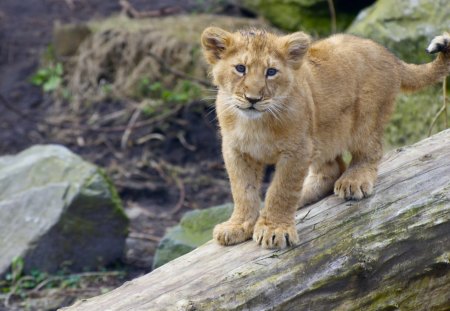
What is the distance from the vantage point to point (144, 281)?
5.57 metres

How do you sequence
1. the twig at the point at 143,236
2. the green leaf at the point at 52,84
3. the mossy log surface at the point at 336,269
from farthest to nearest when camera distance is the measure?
the green leaf at the point at 52,84, the twig at the point at 143,236, the mossy log surface at the point at 336,269

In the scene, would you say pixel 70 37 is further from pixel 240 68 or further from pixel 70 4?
pixel 240 68

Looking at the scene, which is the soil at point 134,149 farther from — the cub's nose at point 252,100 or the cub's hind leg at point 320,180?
the cub's nose at point 252,100

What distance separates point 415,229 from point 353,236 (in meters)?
0.39

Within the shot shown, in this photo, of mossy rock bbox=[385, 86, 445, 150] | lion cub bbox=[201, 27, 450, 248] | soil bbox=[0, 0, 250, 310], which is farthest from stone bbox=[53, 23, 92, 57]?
lion cub bbox=[201, 27, 450, 248]

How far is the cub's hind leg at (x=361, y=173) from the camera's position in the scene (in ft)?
20.3

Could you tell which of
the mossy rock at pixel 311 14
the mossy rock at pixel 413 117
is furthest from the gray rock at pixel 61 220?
the mossy rock at pixel 311 14

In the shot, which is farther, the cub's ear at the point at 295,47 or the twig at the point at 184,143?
the twig at the point at 184,143

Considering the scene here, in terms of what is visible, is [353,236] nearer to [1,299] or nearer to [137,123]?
[1,299]

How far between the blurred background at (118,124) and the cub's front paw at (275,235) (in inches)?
87.5

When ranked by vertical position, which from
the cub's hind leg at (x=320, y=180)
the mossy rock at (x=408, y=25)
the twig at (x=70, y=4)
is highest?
the cub's hind leg at (x=320, y=180)

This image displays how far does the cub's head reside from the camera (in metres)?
5.61

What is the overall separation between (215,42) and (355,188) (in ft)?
4.55

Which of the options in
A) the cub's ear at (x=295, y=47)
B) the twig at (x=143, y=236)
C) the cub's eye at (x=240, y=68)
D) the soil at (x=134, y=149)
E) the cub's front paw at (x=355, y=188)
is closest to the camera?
the cub's eye at (x=240, y=68)
